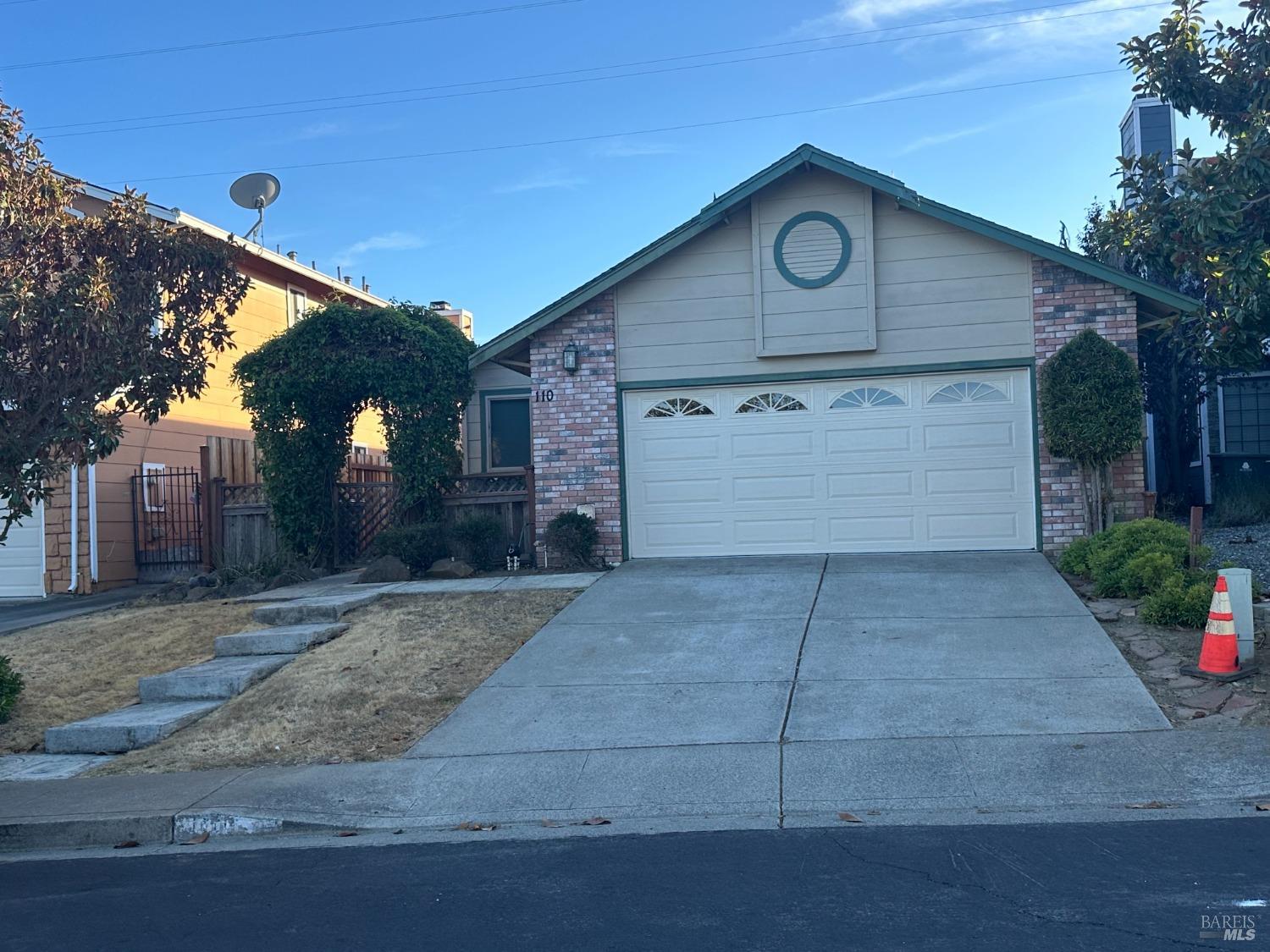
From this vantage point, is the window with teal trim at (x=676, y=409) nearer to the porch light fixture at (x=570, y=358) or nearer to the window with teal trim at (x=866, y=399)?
the porch light fixture at (x=570, y=358)

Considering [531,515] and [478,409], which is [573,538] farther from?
[478,409]

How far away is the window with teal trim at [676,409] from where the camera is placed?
1474 cm

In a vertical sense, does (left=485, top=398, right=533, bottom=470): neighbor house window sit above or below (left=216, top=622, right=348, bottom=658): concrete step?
above

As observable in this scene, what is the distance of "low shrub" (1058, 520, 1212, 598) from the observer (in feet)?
34.1

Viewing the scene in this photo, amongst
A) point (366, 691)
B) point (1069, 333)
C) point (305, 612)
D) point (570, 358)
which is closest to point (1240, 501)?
point (1069, 333)

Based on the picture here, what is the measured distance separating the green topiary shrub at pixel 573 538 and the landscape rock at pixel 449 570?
41.6 inches

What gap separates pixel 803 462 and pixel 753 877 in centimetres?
924

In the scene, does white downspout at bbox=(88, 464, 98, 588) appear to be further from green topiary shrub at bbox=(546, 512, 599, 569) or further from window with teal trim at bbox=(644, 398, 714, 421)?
window with teal trim at bbox=(644, 398, 714, 421)

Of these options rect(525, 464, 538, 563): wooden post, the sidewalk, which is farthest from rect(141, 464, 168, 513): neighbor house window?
the sidewalk

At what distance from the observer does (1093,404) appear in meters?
12.9

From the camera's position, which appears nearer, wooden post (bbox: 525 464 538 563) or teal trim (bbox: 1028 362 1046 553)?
teal trim (bbox: 1028 362 1046 553)

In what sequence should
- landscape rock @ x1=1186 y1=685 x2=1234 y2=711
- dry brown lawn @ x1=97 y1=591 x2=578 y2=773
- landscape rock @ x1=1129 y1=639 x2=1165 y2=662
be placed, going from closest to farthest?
landscape rock @ x1=1186 y1=685 x2=1234 y2=711
dry brown lawn @ x1=97 y1=591 x2=578 y2=773
landscape rock @ x1=1129 y1=639 x2=1165 y2=662

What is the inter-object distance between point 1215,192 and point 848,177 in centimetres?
517

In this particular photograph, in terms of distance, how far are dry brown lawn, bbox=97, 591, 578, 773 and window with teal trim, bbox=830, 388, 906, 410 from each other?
4.29 m
